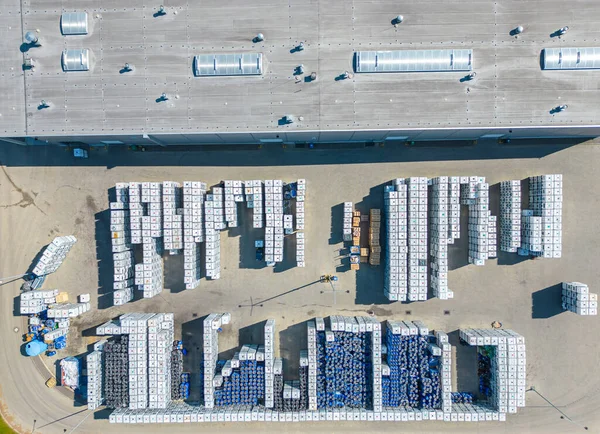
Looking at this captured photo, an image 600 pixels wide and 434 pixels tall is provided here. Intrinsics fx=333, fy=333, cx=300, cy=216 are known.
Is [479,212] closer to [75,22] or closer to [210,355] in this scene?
[210,355]

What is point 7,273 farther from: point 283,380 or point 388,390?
point 388,390

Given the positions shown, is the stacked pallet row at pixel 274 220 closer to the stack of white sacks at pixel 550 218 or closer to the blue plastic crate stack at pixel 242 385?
the blue plastic crate stack at pixel 242 385

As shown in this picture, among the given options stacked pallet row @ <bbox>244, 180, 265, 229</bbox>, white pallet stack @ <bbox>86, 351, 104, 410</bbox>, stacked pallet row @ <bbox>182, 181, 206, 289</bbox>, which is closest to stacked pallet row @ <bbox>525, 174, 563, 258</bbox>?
stacked pallet row @ <bbox>244, 180, 265, 229</bbox>

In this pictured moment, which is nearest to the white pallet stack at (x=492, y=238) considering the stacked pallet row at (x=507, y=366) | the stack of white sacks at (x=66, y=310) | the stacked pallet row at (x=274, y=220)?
the stacked pallet row at (x=507, y=366)

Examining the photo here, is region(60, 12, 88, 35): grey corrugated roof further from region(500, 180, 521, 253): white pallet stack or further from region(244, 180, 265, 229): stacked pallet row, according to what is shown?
region(500, 180, 521, 253): white pallet stack

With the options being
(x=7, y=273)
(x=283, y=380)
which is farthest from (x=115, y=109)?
(x=283, y=380)

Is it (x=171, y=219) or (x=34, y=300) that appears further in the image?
(x=34, y=300)

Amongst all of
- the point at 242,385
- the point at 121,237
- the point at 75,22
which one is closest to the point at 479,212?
the point at 242,385
